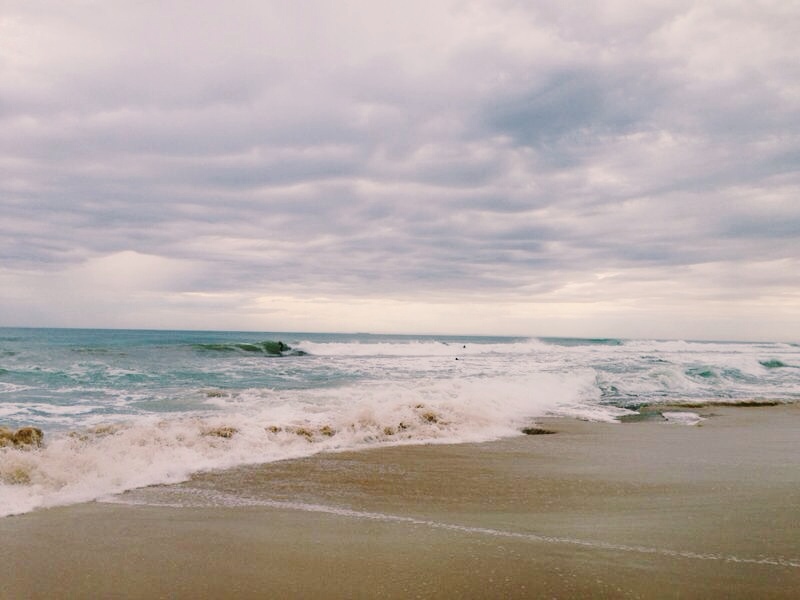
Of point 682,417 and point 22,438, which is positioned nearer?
point 22,438

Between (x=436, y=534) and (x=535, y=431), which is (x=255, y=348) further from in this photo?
(x=436, y=534)

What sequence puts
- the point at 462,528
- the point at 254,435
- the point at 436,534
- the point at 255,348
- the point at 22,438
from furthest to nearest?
the point at 255,348 < the point at 254,435 < the point at 22,438 < the point at 462,528 < the point at 436,534

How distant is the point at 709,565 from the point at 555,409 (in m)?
9.87

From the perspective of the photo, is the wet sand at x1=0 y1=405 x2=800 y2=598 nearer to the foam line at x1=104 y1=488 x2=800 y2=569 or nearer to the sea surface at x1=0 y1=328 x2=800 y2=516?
the foam line at x1=104 y1=488 x2=800 y2=569

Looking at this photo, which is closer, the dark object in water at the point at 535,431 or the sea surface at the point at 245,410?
the sea surface at the point at 245,410

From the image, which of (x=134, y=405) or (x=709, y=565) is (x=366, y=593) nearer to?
(x=709, y=565)

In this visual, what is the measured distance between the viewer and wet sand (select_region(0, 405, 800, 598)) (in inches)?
135

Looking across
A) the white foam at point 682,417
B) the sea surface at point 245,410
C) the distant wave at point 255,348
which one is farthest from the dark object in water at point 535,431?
the distant wave at point 255,348

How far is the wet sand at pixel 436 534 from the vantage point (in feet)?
11.3

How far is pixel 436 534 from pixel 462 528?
0.28 m

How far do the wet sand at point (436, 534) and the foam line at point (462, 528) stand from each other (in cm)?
2

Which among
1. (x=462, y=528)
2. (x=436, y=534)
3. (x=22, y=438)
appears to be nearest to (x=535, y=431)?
(x=462, y=528)

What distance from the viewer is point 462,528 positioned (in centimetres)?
456

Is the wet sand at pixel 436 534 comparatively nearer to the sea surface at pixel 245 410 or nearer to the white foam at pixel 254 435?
the white foam at pixel 254 435
